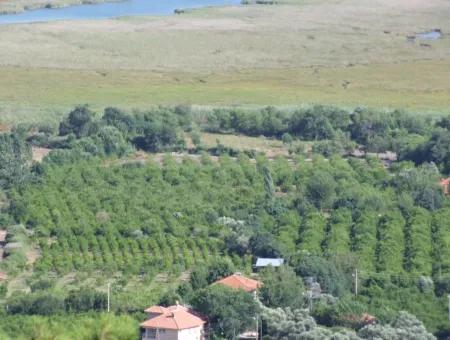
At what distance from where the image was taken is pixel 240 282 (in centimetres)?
3678

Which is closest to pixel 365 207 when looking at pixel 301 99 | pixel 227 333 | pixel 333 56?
pixel 227 333

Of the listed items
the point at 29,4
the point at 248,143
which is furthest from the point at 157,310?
the point at 29,4

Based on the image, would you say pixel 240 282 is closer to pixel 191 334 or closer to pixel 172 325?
pixel 191 334

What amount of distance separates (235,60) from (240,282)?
52.7 metres

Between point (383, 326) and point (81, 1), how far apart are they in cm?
9257

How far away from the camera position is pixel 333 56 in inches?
3499

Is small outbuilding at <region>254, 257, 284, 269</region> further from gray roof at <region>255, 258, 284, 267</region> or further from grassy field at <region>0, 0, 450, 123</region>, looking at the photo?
grassy field at <region>0, 0, 450, 123</region>

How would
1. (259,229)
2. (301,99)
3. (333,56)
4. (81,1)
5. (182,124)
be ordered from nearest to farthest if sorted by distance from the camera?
1. (259,229)
2. (182,124)
3. (301,99)
4. (333,56)
5. (81,1)

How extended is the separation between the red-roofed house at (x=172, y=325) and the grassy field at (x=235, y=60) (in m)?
34.6

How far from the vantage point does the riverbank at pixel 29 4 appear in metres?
117

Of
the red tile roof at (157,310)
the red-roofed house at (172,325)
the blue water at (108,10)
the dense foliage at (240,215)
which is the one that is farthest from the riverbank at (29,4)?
the red-roofed house at (172,325)

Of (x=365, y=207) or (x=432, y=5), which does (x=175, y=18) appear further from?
(x=365, y=207)

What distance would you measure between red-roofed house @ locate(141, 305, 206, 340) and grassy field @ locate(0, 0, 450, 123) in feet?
113

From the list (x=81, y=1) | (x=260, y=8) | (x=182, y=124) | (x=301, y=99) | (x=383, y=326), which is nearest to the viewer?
(x=383, y=326)
